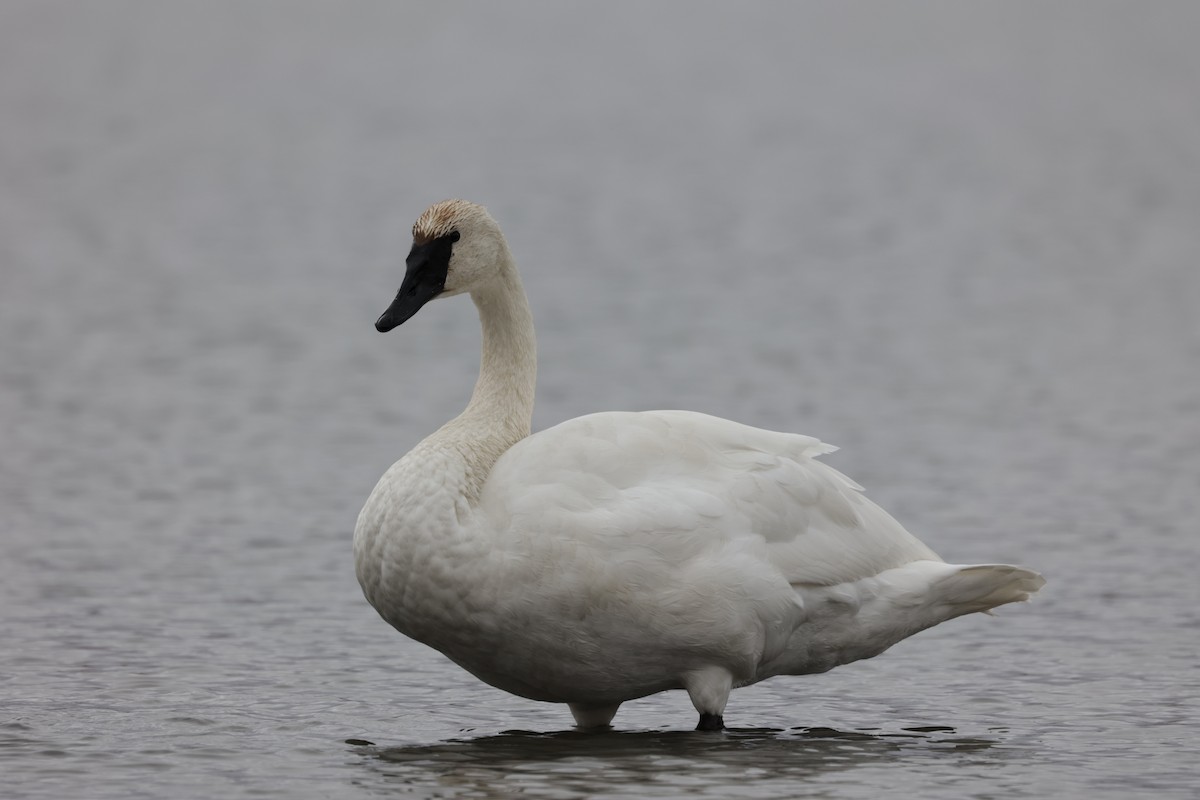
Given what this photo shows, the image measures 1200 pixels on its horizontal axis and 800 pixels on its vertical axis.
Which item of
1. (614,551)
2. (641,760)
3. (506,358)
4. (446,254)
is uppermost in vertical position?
(446,254)

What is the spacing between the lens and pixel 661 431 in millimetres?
8859

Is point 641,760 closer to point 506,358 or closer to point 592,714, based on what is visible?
point 592,714

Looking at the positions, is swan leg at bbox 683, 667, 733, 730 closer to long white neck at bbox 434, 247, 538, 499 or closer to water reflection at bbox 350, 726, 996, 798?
water reflection at bbox 350, 726, 996, 798

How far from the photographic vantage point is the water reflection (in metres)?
7.92

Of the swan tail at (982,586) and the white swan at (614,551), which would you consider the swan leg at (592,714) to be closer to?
the white swan at (614,551)

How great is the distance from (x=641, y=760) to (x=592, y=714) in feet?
2.22

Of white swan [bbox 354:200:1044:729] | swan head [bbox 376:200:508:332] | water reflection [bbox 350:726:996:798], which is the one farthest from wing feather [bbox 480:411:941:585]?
swan head [bbox 376:200:508:332]

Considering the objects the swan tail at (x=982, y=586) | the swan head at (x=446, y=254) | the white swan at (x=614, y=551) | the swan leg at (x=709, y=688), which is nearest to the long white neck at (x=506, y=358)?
the white swan at (x=614, y=551)

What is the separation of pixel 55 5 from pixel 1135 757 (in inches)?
3262

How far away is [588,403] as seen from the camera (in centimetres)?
1756

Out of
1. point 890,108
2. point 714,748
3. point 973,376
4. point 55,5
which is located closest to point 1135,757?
point 714,748

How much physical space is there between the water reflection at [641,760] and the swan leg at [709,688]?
14cm

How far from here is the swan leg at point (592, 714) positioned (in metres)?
8.96

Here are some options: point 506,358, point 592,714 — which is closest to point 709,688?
point 592,714
